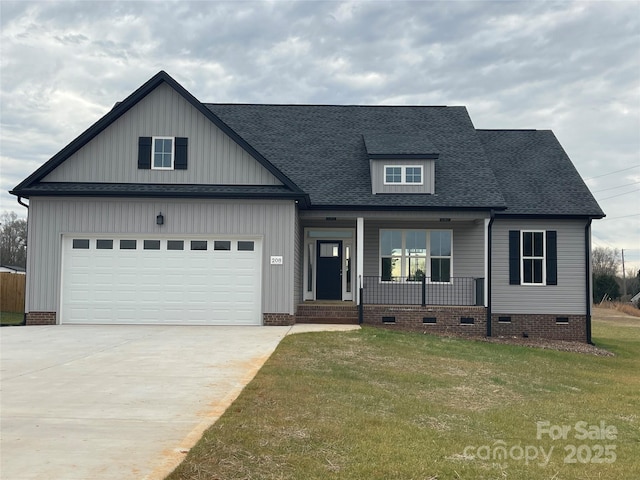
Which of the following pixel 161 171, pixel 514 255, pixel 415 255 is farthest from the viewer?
pixel 514 255

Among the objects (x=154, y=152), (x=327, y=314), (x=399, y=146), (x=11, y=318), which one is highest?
(x=399, y=146)

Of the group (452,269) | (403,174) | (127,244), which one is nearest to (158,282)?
(127,244)

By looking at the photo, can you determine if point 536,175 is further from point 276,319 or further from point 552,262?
point 276,319

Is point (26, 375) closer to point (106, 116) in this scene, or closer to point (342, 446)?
point (342, 446)

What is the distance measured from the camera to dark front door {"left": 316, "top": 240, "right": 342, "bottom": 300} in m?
19.6

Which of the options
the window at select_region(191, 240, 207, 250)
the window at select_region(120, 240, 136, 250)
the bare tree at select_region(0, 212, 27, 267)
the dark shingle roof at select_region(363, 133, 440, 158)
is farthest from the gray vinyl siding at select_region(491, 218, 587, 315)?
the bare tree at select_region(0, 212, 27, 267)

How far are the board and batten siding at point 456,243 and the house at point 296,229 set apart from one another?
0.04 m

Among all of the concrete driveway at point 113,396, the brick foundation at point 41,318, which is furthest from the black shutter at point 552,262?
the brick foundation at point 41,318

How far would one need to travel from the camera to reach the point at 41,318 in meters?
16.3

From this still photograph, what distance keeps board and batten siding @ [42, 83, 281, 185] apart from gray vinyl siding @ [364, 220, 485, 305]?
4.18m

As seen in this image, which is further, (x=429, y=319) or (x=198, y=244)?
(x=429, y=319)

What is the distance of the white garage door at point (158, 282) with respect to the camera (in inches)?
644

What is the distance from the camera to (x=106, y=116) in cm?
1639

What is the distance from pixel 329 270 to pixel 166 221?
18.7 ft
